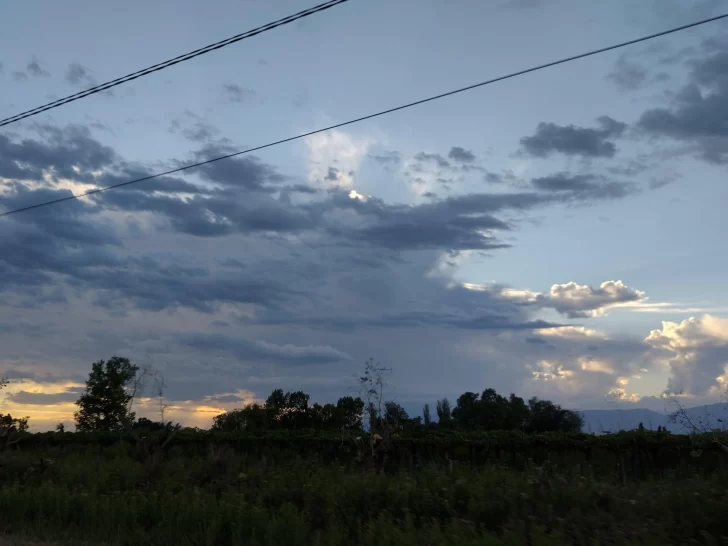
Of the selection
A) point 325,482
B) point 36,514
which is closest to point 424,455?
point 325,482

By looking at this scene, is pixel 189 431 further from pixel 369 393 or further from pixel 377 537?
pixel 377 537

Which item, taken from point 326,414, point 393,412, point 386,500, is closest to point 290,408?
point 326,414

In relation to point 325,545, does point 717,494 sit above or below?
above

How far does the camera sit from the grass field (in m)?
8.32

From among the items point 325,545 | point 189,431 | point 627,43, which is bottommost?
point 325,545

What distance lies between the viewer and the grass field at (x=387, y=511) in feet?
27.3

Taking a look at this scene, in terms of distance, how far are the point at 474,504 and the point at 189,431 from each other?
81.9 ft

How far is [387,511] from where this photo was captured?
10523 millimetres

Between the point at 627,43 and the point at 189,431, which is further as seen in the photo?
the point at 189,431

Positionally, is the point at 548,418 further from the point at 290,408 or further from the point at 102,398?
the point at 102,398

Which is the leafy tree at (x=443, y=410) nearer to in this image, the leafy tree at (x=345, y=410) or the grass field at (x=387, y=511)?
the leafy tree at (x=345, y=410)

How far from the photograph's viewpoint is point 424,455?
2442cm

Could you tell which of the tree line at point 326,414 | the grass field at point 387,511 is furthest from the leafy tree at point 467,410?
the grass field at point 387,511

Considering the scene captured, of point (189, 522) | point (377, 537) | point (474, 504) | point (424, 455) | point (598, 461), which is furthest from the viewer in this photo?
point (424, 455)
